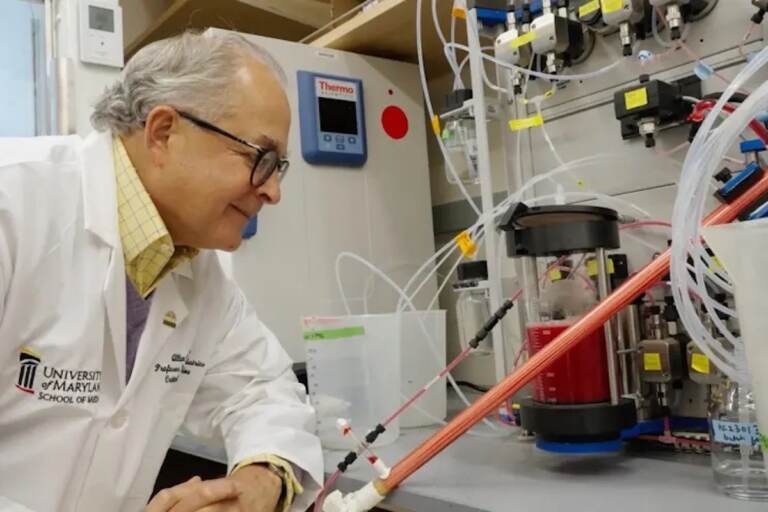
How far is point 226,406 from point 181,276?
0.27 m

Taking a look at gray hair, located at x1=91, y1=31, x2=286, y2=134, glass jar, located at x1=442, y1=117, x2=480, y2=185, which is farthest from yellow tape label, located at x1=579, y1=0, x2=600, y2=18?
gray hair, located at x1=91, y1=31, x2=286, y2=134

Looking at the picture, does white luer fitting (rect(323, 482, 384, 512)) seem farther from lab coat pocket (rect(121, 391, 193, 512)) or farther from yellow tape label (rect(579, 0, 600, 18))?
yellow tape label (rect(579, 0, 600, 18))

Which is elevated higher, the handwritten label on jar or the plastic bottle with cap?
the plastic bottle with cap

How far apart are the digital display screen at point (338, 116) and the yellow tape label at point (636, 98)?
33.6 inches

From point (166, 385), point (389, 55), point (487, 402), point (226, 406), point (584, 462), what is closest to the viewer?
point (487, 402)

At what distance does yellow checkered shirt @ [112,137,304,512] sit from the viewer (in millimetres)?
1176

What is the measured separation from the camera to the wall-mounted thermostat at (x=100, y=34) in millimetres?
1771

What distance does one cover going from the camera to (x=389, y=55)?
210 cm

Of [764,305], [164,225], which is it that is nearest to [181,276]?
[164,225]

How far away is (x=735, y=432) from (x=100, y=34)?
1696 mm

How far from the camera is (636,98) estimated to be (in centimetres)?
121

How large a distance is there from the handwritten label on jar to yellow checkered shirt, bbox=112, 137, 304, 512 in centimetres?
67

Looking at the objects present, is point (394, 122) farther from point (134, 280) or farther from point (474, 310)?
point (134, 280)

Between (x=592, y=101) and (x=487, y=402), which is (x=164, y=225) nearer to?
(x=487, y=402)
